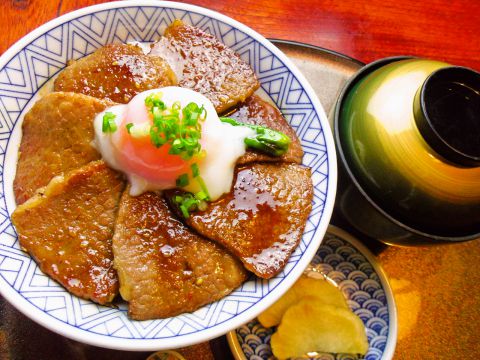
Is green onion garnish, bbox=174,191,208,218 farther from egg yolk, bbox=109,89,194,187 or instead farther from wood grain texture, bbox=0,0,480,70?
wood grain texture, bbox=0,0,480,70

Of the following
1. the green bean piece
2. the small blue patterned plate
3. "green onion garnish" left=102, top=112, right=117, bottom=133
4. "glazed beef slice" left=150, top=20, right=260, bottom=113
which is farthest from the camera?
the small blue patterned plate

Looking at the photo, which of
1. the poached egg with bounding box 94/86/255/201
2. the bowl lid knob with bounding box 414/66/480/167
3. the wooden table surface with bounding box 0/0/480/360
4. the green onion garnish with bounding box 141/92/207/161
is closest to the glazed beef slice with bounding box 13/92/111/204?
the poached egg with bounding box 94/86/255/201

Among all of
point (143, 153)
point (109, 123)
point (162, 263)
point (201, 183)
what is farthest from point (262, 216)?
point (109, 123)

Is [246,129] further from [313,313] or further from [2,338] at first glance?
[2,338]

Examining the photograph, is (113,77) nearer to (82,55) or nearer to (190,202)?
(82,55)

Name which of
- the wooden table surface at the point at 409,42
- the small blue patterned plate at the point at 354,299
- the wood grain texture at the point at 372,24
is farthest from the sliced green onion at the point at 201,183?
the wood grain texture at the point at 372,24

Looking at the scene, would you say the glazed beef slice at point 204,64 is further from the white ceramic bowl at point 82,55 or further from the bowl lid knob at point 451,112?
the bowl lid knob at point 451,112

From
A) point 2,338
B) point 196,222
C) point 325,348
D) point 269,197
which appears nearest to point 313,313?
point 325,348
